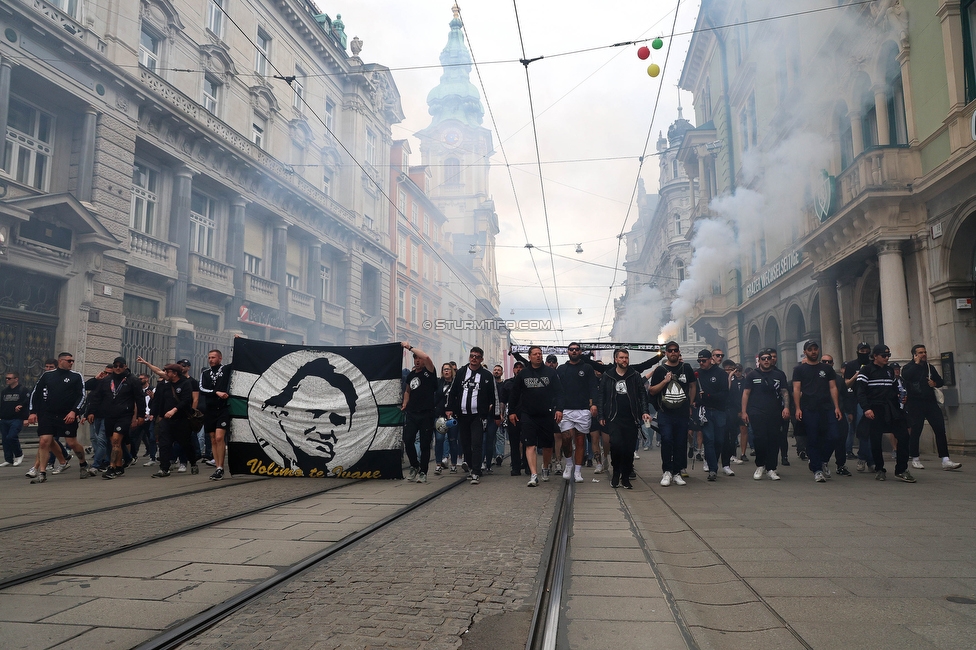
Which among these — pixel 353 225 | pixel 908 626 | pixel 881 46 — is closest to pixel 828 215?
pixel 881 46

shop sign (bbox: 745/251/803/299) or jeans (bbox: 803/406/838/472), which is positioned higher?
shop sign (bbox: 745/251/803/299)

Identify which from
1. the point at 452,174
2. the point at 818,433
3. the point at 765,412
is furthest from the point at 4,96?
the point at 452,174

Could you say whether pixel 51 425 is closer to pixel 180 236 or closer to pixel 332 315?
pixel 180 236

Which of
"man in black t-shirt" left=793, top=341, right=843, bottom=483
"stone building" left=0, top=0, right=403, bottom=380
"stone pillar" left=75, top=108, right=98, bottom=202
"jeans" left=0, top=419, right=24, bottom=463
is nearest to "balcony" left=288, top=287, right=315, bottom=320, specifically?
"stone building" left=0, top=0, right=403, bottom=380

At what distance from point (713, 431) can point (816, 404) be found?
1423mm

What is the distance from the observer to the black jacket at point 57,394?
9.70 metres

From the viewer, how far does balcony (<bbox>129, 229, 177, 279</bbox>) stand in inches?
742

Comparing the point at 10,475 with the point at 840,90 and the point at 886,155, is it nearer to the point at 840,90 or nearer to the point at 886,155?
the point at 886,155

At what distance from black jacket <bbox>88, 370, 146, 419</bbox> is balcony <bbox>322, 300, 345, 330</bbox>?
20230mm

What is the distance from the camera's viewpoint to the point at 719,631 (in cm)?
319

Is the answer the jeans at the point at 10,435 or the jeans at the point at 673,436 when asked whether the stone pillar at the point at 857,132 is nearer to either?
the jeans at the point at 673,436

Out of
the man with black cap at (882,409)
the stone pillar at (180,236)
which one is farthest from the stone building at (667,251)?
the man with black cap at (882,409)
